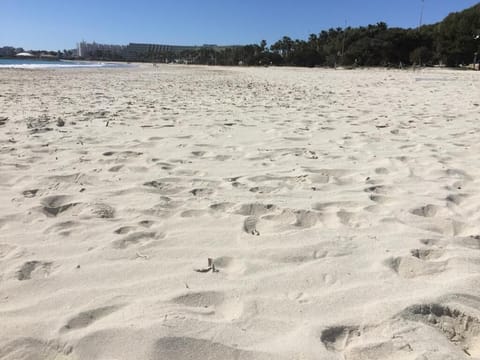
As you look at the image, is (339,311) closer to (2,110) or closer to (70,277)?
(70,277)

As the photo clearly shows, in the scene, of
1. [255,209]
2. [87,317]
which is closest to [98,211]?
[255,209]

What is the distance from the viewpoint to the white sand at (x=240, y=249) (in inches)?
59.4

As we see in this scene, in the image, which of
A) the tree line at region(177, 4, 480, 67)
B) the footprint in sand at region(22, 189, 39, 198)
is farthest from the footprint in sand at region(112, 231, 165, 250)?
the tree line at region(177, 4, 480, 67)

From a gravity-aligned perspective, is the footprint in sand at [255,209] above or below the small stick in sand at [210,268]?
above

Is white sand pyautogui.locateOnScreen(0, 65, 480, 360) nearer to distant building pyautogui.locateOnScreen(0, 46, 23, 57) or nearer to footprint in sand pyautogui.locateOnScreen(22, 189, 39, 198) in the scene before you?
footprint in sand pyautogui.locateOnScreen(22, 189, 39, 198)

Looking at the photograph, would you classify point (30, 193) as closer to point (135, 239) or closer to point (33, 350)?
point (135, 239)

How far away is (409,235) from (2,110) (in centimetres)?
710

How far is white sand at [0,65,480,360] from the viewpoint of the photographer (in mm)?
1510

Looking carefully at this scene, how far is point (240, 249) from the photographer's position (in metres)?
2.18

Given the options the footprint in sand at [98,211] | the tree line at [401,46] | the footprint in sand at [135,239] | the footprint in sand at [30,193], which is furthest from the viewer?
the tree line at [401,46]

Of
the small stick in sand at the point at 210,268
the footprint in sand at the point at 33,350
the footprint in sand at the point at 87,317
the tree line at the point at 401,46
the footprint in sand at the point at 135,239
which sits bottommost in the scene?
the footprint in sand at the point at 33,350

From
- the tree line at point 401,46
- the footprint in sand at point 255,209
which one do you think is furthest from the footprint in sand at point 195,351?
the tree line at point 401,46

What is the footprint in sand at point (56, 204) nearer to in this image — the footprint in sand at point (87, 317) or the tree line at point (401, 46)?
the footprint in sand at point (87, 317)

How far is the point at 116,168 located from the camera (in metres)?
3.60
